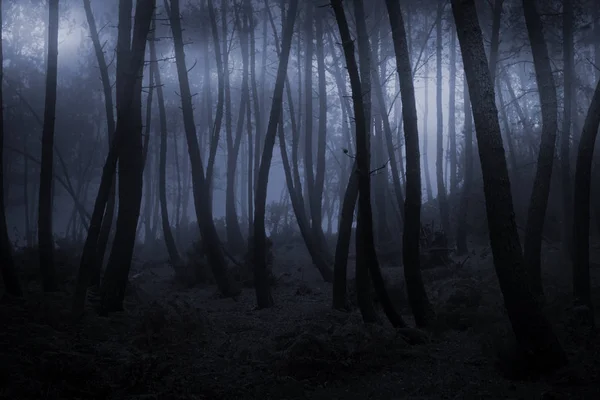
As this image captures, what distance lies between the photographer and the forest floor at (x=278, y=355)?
4.21 m

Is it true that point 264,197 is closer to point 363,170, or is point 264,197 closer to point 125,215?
point 125,215

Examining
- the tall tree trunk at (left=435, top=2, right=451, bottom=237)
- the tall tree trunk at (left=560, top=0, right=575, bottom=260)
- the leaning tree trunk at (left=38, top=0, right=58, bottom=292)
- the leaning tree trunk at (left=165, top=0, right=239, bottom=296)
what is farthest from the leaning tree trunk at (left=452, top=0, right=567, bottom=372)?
the tall tree trunk at (left=435, top=2, right=451, bottom=237)

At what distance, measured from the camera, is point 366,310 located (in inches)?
259

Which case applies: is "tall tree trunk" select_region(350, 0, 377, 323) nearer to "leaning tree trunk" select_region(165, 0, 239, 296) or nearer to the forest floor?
the forest floor

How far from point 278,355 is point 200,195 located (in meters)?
6.12

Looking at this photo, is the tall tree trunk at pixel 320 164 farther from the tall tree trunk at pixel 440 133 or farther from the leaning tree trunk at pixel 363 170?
the leaning tree trunk at pixel 363 170

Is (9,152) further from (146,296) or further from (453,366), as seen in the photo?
(453,366)

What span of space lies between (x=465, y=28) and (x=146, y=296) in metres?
8.37

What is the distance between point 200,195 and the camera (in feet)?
34.7

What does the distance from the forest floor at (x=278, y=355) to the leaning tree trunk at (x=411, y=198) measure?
50cm

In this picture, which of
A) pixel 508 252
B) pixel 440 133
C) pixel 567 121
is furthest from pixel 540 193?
pixel 440 133

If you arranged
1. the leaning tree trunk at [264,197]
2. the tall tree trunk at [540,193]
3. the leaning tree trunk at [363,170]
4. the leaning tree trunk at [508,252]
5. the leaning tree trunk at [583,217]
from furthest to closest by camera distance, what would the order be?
the leaning tree trunk at [264,197]
the tall tree trunk at [540,193]
the leaning tree trunk at [583,217]
the leaning tree trunk at [363,170]
the leaning tree trunk at [508,252]

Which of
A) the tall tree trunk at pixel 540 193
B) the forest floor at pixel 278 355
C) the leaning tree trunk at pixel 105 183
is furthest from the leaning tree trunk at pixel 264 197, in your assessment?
the tall tree trunk at pixel 540 193

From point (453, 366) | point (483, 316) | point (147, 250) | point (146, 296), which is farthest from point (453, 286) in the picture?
Answer: point (147, 250)
